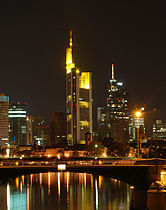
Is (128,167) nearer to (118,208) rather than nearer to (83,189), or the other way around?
(118,208)

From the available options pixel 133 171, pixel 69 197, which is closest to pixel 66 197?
pixel 69 197

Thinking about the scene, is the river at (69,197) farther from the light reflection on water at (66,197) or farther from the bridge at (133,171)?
the bridge at (133,171)

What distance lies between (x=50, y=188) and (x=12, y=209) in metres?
31.7

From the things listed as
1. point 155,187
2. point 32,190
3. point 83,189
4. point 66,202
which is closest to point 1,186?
point 32,190

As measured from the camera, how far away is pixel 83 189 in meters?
108

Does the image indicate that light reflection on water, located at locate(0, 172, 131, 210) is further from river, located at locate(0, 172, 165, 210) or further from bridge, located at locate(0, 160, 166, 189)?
bridge, located at locate(0, 160, 166, 189)

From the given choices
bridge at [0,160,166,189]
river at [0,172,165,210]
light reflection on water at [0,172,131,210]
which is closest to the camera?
bridge at [0,160,166,189]

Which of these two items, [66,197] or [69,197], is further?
[69,197]


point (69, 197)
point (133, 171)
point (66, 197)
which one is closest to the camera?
point (133, 171)

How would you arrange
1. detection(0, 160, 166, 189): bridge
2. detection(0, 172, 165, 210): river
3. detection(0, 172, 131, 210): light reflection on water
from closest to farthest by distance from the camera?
detection(0, 160, 166, 189): bridge < detection(0, 172, 165, 210): river < detection(0, 172, 131, 210): light reflection on water

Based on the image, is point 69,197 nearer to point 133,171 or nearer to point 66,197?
point 66,197

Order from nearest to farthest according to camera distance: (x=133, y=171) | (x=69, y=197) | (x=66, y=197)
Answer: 1. (x=133, y=171)
2. (x=66, y=197)
3. (x=69, y=197)

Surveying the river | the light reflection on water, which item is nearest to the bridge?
the river

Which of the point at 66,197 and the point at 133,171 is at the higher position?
the point at 133,171
